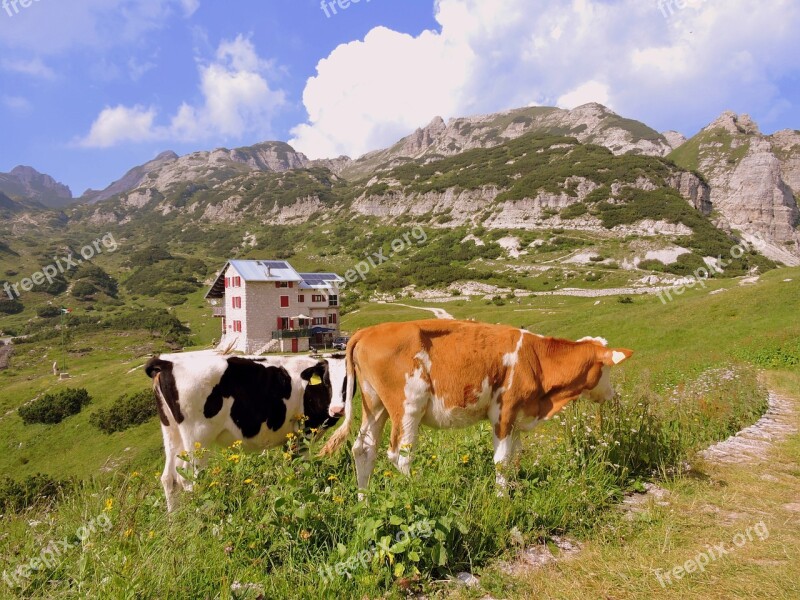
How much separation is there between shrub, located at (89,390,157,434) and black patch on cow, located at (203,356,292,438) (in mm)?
33653

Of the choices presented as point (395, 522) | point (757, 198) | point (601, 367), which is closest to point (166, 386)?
point (395, 522)

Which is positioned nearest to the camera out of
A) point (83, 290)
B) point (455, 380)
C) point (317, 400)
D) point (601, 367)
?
point (455, 380)

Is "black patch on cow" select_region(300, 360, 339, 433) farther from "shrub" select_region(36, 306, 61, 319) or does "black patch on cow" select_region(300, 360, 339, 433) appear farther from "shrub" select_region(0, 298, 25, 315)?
"shrub" select_region(0, 298, 25, 315)

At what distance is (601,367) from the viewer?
21.3 ft

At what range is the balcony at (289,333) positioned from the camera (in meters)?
58.2

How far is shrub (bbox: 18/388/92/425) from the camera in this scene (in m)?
39.6

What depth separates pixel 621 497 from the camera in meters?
5.71

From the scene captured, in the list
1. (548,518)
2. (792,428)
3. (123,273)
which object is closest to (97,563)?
(548,518)

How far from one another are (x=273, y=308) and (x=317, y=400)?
2101 inches

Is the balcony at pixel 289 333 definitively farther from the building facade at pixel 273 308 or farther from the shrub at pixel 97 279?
the shrub at pixel 97 279

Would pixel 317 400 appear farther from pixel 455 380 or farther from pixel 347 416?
pixel 455 380

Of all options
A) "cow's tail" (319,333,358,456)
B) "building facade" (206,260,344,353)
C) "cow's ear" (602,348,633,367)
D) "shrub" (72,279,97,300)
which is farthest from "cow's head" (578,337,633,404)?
"shrub" (72,279,97,300)

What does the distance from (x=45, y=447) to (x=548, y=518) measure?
145 feet

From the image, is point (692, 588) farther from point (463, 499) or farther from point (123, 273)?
point (123, 273)
